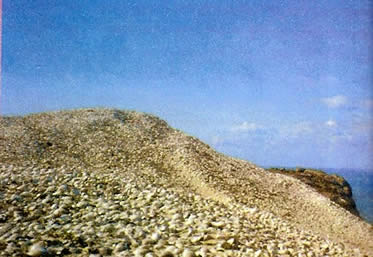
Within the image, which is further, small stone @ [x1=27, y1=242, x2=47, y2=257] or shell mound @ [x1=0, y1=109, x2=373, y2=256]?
shell mound @ [x1=0, y1=109, x2=373, y2=256]

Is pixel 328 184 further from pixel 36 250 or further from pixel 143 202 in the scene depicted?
pixel 36 250

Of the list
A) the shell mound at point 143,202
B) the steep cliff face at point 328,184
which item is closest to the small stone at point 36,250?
the shell mound at point 143,202

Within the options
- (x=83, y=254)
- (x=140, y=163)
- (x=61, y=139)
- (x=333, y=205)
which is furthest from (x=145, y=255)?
(x=333, y=205)

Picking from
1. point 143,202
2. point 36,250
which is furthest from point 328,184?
point 36,250

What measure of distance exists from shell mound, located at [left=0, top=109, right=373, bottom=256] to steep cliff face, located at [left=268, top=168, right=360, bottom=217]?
212 inches

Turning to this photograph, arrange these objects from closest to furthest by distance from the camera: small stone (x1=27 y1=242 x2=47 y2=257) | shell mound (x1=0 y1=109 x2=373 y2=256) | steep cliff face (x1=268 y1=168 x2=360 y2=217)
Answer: small stone (x1=27 y1=242 x2=47 y2=257)
shell mound (x1=0 y1=109 x2=373 y2=256)
steep cliff face (x1=268 y1=168 x2=360 y2=217)

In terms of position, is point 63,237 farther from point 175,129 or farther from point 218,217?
point 175,129

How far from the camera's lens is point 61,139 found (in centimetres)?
2205

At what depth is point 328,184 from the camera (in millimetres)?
30734

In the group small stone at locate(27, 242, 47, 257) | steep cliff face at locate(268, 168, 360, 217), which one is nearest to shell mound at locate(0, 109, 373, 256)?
small stone at locate(27, 242, 47, 257)

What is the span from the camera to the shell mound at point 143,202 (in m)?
7.14

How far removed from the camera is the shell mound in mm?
7145

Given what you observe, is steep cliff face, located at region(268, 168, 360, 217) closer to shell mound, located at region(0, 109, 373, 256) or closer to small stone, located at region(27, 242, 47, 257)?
shell mound, located at region(0, 109, 373, 256)

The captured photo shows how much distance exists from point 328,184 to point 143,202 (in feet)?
83.2
